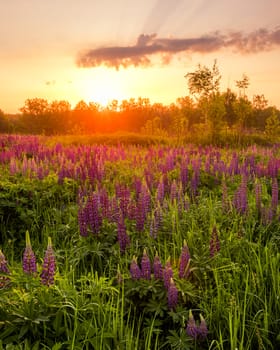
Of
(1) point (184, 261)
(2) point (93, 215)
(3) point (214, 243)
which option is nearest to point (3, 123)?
(2) point (93, 215)

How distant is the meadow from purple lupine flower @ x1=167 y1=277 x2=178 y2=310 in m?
0.01

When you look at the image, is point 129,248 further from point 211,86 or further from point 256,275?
point 211,86

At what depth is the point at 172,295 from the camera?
2.76 metres

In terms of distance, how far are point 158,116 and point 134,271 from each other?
60130 mm

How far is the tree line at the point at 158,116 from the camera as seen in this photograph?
23641 mm

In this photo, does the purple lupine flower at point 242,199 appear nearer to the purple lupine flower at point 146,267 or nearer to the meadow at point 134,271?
the meadow at point 134,271

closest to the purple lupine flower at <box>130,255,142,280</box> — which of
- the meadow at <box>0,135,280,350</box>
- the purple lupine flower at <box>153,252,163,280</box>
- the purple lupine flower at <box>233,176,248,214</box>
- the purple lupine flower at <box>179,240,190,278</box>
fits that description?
the meadow at <box>0,135,280,350</box>

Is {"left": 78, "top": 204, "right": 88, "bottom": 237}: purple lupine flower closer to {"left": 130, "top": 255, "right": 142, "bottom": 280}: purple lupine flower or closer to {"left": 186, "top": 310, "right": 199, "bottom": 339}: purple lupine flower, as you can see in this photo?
{"left": 130, "top": 255, "right": 142, "bottom": 280}: purple lupine flower

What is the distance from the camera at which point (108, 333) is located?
2.55m

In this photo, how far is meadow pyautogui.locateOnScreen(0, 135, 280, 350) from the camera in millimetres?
2613

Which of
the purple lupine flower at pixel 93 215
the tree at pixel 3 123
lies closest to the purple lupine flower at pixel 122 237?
the purple lupine flower at pixel 93 215

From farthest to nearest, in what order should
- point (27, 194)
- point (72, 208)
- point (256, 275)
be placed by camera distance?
point (27, 194), point (72, 208), point (256, 275)

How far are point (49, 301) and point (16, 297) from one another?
24 cm

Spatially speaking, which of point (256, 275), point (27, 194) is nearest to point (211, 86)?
point (27, 194)
